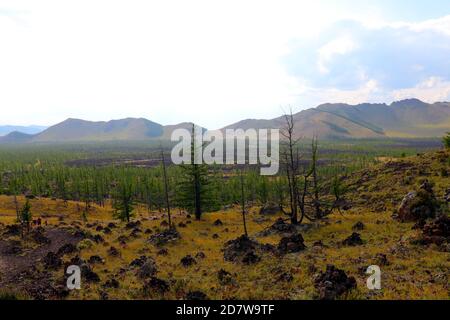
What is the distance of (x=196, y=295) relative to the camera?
1897 centimetres

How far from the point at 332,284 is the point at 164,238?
921 inches

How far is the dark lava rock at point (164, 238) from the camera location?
3701 cm

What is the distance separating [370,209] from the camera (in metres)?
47.9

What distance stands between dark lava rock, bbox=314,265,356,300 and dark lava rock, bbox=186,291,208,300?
21.0 ft

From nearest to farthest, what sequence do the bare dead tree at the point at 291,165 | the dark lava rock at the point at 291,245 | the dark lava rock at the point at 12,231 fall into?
the dark lava rock at the point at 291,245 < the bare dead tree at the point at 291,165 < the dark lava rock at the point at 12,231

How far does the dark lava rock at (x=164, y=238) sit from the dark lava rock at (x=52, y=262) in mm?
10265

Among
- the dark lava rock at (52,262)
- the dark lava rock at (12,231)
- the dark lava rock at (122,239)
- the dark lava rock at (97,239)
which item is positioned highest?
the dark lava rock at (52,262)

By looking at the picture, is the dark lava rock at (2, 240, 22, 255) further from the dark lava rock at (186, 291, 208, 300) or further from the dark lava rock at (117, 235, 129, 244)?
the dark lava rock at (186, 291, 208, 300)

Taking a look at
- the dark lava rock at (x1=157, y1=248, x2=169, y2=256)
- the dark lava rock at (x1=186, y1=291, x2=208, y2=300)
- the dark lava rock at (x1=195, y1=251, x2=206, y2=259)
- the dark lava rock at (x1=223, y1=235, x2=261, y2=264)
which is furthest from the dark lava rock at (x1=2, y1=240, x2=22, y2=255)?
the dark lava rock at (x1=186, y1=291, x2=208, y2=300)

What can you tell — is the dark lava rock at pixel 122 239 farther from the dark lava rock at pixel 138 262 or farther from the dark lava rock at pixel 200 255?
the dark lava rock at pixel 200 255

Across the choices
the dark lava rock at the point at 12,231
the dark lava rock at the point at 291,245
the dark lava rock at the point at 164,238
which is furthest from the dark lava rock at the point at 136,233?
the dark lava rock at the point at 291,245
